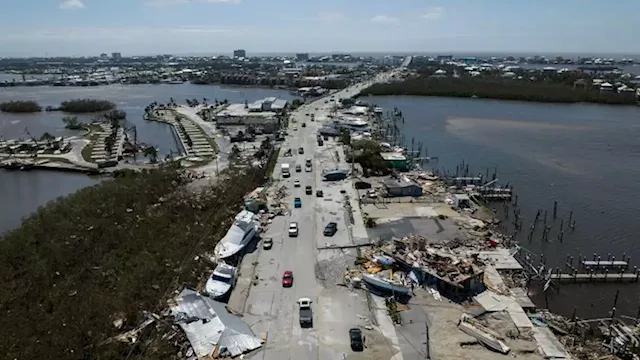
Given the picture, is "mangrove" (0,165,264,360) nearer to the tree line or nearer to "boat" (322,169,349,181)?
"boat" (322,169,349,181)

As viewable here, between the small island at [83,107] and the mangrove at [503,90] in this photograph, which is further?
the mangrove at [503,90]

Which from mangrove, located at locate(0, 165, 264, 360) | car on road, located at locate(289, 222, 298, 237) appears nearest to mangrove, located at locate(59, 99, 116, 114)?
mangrove, located at locate(0, 165, 264, 360)

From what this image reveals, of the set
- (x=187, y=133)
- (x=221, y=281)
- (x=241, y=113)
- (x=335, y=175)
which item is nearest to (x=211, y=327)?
(x=221, y=281)

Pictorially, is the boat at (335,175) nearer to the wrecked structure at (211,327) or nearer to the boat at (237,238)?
the boat at (237,238)

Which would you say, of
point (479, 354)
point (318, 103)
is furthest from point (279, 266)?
point (318, 103)

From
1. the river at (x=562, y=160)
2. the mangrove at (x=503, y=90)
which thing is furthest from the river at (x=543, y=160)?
the mangrove at (x=503, y=90)

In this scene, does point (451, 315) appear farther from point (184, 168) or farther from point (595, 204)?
point (184, 168)

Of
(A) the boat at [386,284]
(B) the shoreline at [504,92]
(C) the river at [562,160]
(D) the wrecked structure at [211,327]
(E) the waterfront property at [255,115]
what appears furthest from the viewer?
(B) the shoreline at [504,92]
